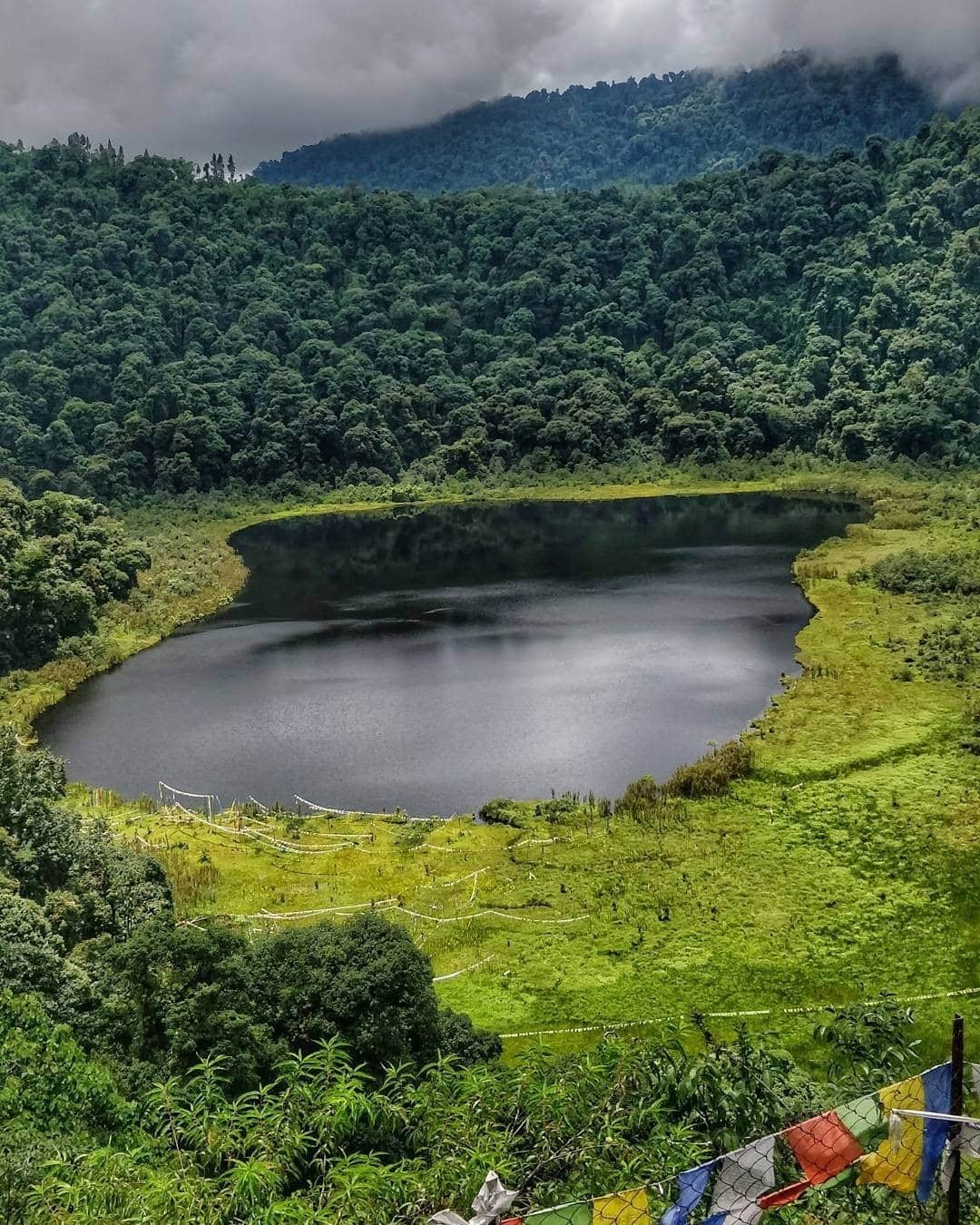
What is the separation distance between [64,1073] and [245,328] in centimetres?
8944

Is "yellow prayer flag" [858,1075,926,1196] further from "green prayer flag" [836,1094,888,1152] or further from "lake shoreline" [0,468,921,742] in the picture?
→ "lake shoreline" [0,468,921,742]

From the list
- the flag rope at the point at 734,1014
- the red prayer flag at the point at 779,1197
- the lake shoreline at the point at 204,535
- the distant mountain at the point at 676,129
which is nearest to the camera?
the red prayer flag at the point at 779,1197

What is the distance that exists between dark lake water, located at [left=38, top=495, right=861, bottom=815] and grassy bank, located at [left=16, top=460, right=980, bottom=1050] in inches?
91.1

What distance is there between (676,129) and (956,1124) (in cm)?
19150

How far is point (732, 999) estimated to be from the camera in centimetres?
1683

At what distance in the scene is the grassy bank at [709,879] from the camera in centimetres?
1734

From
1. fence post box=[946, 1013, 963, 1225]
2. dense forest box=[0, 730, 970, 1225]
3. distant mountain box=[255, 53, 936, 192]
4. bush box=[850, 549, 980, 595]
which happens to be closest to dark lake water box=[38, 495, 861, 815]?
bush box=[850, 549, 980, 595]

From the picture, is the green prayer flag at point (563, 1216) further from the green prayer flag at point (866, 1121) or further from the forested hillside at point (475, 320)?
the forested hillside at point (475, 320)

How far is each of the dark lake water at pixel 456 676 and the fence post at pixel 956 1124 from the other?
19103 millimetres

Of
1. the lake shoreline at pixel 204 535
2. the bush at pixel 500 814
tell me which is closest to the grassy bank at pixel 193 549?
the lake shoreline at pixel 204 535

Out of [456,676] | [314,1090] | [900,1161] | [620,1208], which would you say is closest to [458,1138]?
[314,1090]

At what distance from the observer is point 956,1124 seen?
624 centimetres

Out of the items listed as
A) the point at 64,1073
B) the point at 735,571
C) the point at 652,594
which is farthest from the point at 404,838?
the point at 735,571

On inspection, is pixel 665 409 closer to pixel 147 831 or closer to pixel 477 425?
pixel 477 425
